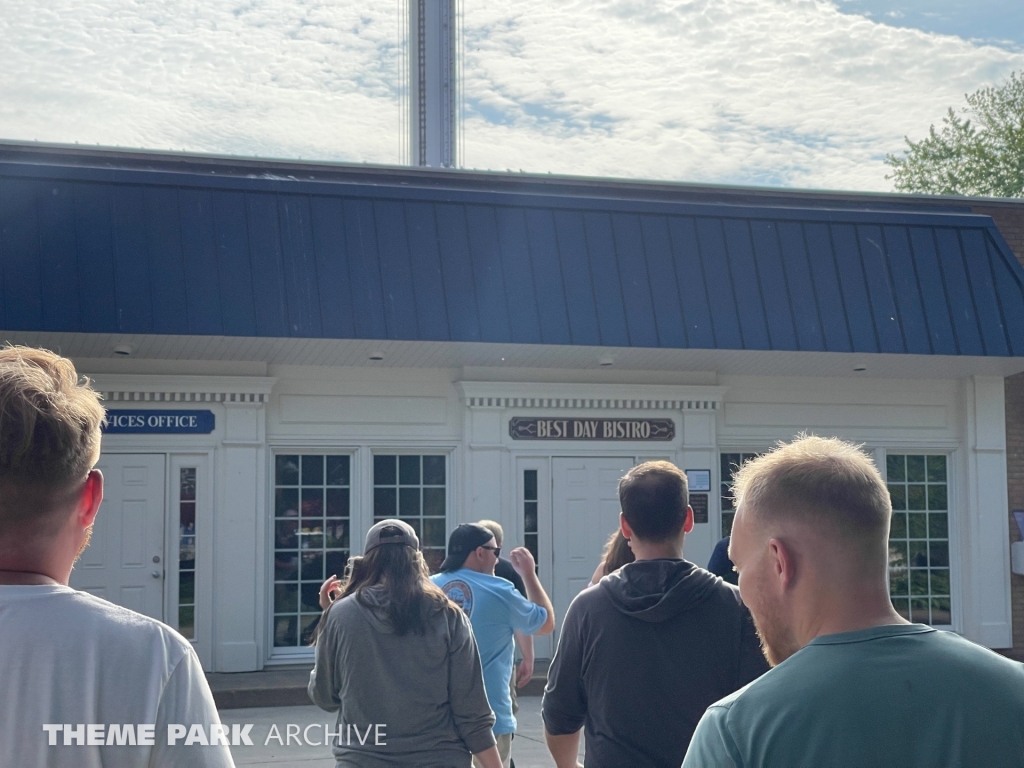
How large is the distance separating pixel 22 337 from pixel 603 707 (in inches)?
368

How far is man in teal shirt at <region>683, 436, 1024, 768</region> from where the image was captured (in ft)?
5.94

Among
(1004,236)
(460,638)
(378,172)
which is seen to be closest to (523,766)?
(460,638)

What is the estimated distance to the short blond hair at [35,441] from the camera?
6.22 feet

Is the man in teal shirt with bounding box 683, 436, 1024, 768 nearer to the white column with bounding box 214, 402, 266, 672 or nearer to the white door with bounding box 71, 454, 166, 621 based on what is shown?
the white column with bounding box 214, 402, 266, 672

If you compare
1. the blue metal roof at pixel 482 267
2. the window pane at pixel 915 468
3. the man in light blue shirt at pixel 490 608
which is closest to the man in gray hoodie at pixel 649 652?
the man in light blue shirt at pixel 490 608

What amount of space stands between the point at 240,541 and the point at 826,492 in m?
11.0

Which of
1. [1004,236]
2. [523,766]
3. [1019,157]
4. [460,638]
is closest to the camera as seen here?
[460,638]

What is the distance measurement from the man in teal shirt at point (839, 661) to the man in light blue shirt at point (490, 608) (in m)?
3.51

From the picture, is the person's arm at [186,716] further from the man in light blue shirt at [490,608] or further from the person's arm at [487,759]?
the man in light blue shirt at [490,608]

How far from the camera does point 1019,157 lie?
134 ft

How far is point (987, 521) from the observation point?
1419 cm

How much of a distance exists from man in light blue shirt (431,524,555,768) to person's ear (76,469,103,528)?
3.60 m

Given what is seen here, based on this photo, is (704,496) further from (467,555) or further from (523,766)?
(467,555)

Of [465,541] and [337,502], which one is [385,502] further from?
[465,541]
